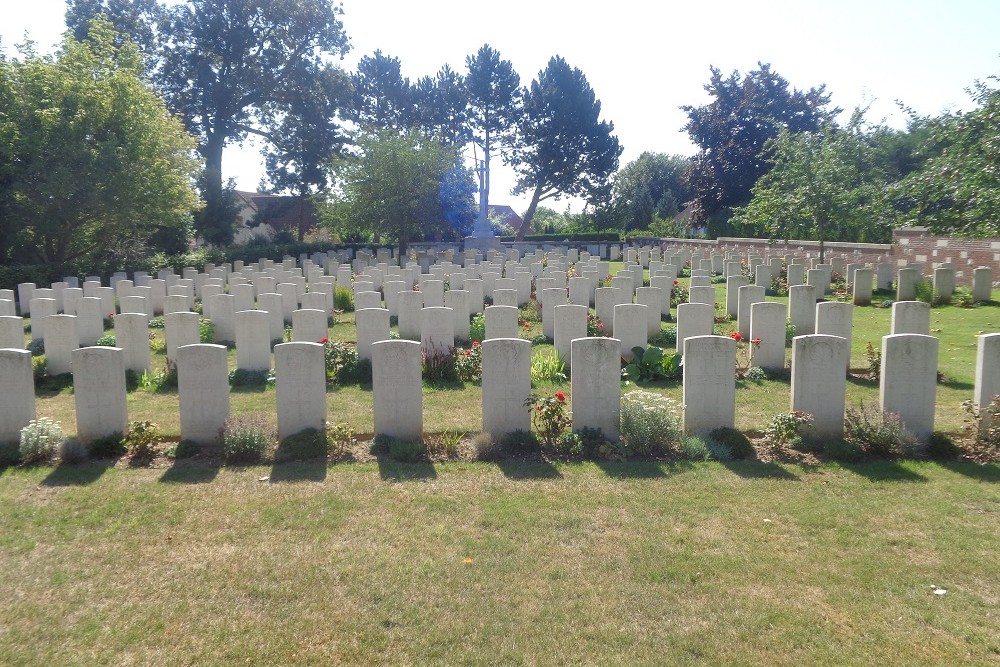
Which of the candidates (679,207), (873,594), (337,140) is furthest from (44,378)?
(679,207)

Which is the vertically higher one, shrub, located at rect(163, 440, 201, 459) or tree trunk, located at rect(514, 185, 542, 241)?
tree trunk, located at rect(514, 185, 542, 241)

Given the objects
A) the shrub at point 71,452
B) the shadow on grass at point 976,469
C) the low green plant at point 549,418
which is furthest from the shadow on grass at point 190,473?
the shadow on grass at point 976,469

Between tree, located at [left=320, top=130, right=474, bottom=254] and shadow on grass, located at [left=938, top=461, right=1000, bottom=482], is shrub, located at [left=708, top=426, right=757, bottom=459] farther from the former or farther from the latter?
tree, located at [left=320, top=130, right=474, bottom=254]

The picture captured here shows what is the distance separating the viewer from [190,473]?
7602mm

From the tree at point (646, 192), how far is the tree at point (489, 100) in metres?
9.53

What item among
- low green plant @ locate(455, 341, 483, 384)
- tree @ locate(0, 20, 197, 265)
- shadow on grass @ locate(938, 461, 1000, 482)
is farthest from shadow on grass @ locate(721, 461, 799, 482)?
tree @ locate(0, 20, 197, 265)

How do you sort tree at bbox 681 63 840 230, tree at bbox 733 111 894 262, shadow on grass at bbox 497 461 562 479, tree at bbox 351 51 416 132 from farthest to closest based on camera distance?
tree at bbox 351 51 416 132, tree at bbox 681 63 840 230, tree at bbox 733 111 894 262, shadow on grass at bbox 497 461 562 479

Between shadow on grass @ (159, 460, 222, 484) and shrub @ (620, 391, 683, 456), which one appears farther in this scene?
shrub @ (620, 391, 683, 456)

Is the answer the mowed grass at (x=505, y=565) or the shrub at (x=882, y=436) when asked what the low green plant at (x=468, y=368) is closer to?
the mowed grass at (x=505, y=565)

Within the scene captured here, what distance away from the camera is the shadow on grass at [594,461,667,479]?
7.36 metres

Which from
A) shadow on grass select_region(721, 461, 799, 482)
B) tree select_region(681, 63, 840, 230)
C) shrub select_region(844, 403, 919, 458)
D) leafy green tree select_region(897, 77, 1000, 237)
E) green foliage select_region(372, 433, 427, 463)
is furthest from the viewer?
tree select_region(681, 63, 840, 230)

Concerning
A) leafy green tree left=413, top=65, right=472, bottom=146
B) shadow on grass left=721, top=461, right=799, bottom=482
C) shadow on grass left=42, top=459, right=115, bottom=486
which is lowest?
shadow on grass left=721, top=461, right=799, bottom=482

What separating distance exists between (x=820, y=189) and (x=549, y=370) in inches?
573

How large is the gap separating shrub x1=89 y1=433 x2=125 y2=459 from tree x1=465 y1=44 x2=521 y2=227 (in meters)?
49.0
